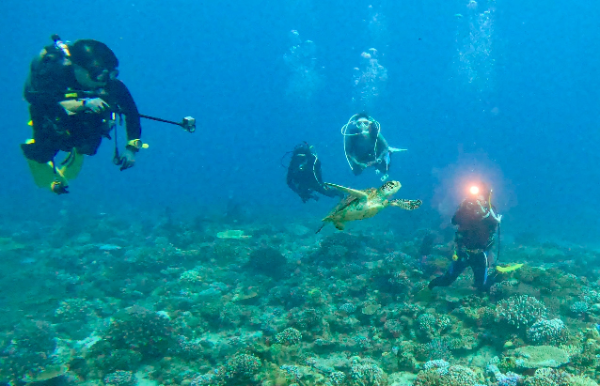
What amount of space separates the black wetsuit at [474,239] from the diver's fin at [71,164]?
793 cm

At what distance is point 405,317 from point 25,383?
801 centimetres

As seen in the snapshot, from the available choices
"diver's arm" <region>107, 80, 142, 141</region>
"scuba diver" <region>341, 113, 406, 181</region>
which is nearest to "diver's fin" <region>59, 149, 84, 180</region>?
"diver's arm" <region>107, 80, 142, 141</region>

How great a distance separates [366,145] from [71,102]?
312 inches

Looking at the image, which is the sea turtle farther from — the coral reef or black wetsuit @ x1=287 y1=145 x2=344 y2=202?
black wetsuit @ x1=287 y1=145 x2=344 y2=202

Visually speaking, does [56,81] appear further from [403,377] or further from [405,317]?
[405,317]

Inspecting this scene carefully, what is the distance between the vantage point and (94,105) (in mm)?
4398

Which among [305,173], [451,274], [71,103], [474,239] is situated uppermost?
[305,173]

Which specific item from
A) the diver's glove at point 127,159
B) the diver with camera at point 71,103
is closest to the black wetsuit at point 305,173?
the diver with camera at point 71,103

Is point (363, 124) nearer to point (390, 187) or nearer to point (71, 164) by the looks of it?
point (390, 187)

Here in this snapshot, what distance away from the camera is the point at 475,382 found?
16.1ft

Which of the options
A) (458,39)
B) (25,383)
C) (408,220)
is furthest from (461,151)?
(25,383)

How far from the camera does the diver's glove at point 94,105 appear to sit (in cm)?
436

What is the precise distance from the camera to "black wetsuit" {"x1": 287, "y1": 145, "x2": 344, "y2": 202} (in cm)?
1356

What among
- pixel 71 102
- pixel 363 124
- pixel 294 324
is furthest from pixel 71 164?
pixel 363 124
